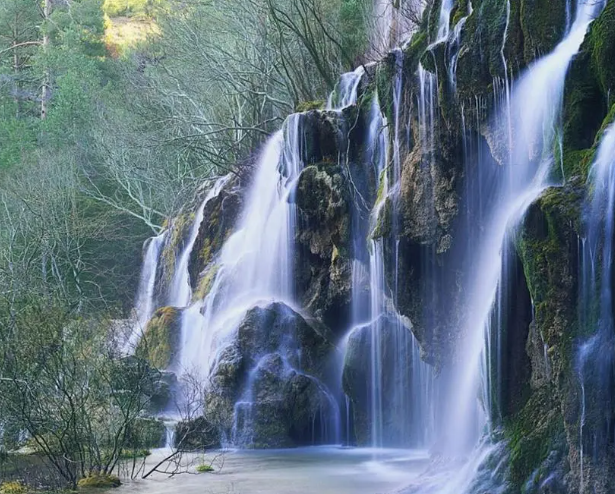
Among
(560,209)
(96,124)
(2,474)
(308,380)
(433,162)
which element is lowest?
(2,474)

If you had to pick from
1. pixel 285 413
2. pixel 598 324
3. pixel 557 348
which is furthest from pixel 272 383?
pixel 598 324

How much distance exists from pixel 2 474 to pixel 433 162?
701cm

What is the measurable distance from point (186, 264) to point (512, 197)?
1526cm

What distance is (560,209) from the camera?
8.64m

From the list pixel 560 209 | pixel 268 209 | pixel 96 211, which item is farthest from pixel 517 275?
pixel 96 211

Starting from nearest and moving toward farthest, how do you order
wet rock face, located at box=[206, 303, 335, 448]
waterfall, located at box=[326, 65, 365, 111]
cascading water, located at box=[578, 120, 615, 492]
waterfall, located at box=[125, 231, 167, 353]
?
cascading water, located at box=[578, 120, 615, 492] < wet rock face, located at box=[206, 303, 335, 448] < waterfall, located at box=[326, 65, 365, 111] < waterfall, located at box=[125, 231, 167, 353]

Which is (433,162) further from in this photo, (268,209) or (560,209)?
(268,209)

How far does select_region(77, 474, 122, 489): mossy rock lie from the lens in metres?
10.5

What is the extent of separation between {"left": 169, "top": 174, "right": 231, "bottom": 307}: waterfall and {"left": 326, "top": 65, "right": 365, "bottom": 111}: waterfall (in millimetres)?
6828

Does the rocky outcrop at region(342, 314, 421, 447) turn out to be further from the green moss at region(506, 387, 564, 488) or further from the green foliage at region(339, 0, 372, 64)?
the green foliage at region(339, 0, 372, 64)

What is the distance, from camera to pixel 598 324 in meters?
8.28

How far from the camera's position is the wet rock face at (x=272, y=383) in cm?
1545

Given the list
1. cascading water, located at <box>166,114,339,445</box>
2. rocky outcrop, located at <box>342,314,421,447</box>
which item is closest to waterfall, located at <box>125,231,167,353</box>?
cascading water, located at <box>166,114,339,445</box>

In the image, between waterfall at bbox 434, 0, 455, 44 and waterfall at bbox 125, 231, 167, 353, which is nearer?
waterfall at bbox 434, 0, 455, 44
